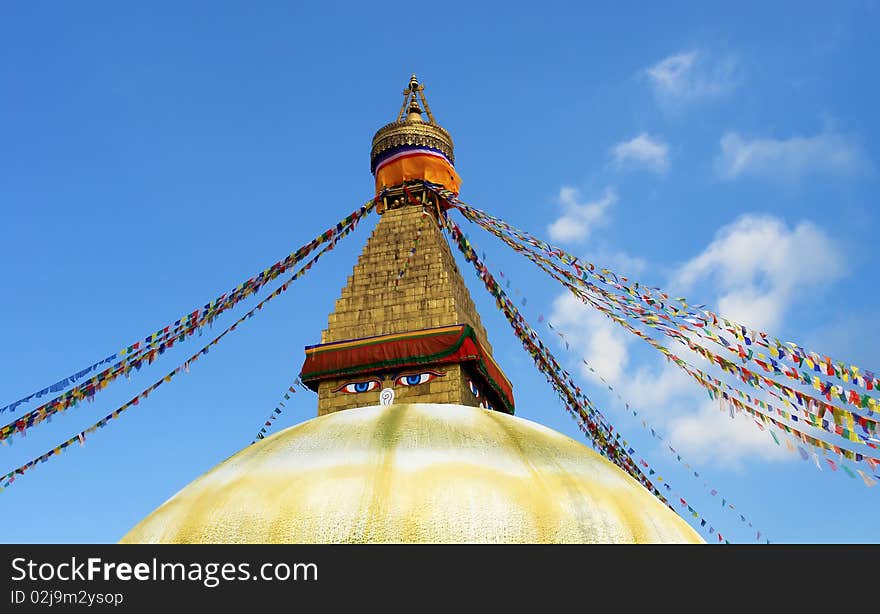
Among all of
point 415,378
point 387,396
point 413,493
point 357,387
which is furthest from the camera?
point 357,387

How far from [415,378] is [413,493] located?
5.13 meters

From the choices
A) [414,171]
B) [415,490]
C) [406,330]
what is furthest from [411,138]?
[415,490]

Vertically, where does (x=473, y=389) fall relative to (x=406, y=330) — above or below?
below

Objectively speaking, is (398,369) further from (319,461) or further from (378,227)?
(319,461)

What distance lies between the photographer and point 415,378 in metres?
10.3

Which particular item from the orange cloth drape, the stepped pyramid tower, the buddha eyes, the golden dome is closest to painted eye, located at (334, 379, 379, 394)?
the buddha eyes

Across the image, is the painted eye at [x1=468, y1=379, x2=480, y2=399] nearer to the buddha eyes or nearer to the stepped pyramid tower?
the buddha eyes

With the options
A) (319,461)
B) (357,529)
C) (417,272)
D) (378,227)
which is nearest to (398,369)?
(417,272)

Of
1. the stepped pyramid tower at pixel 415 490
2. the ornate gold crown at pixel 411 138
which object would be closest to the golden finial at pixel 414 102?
the ornate gold crown at pixel 411 138

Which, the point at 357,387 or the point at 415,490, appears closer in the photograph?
the point at 415,490

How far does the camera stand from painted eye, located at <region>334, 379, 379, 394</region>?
10555mm

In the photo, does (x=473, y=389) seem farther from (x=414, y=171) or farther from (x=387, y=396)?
(x=414, y=171)

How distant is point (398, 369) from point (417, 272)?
1.71 metres
